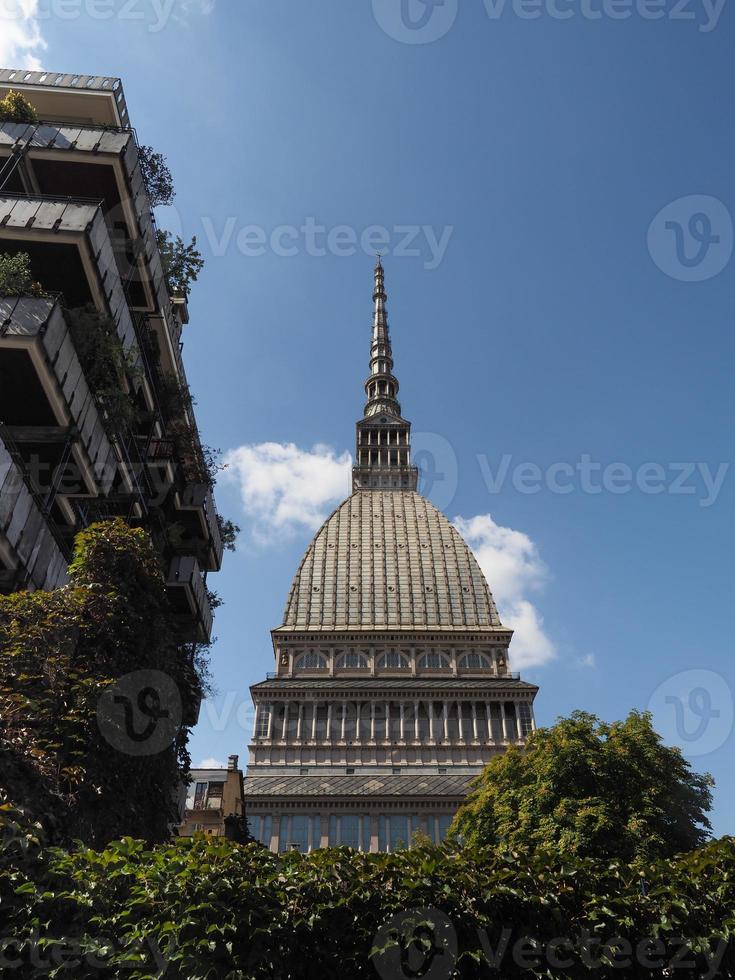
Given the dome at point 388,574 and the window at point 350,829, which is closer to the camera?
the window at point 350,829

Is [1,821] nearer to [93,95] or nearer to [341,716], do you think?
[93,95]

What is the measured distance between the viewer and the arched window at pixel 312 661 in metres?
78.2

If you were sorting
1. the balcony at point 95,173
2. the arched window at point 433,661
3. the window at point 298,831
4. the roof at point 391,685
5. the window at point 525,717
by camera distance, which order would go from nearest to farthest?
the balcony at point 95,173 → the window at point 298,831 → the window at point 525,717 → the roof at point 391,685 → the arched window at point 433,661

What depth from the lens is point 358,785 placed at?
65.1m

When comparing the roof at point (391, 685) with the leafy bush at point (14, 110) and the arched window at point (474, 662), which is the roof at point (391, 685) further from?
the leafy bush at point (14, 110)

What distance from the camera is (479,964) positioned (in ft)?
28.9

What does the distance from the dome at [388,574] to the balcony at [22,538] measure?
63.7m

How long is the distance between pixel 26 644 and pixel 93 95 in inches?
857

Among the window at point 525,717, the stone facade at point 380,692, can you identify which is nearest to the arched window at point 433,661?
the stone facade at point 380,692

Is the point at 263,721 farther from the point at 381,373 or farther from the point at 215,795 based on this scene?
the point at 381,373

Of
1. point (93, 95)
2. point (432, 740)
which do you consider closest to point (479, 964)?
point (93, 95)

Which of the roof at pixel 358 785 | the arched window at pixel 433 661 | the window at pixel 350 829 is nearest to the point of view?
the window at pixel 350 829

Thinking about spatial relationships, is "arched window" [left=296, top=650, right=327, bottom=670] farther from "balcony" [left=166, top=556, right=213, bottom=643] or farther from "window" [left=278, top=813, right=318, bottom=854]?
"balcony" [left=166, top=556, right=213, bottom=643]

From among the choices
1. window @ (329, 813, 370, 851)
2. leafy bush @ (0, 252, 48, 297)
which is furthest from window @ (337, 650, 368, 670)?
leafy bush @ (0, 252, 48, 297)
